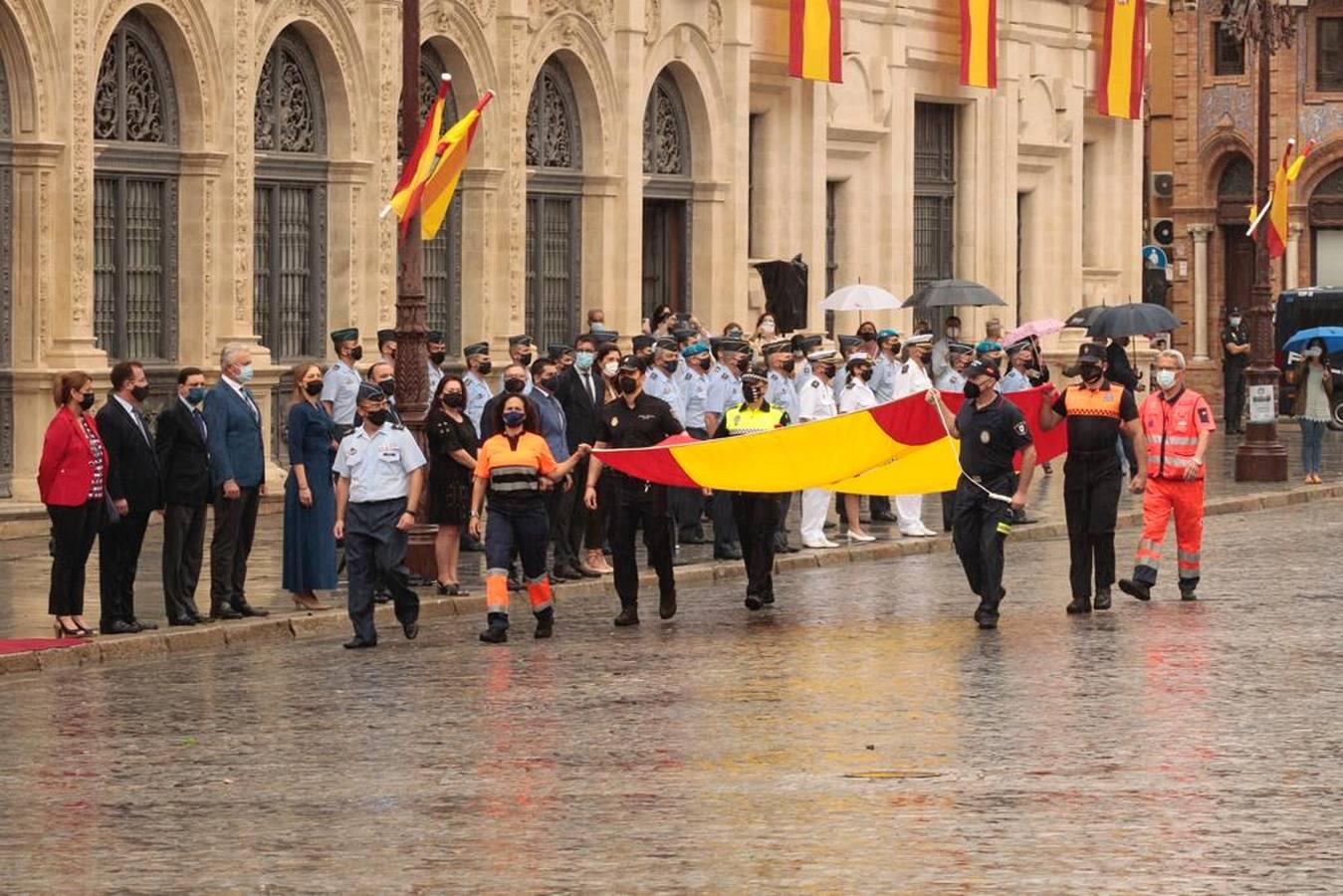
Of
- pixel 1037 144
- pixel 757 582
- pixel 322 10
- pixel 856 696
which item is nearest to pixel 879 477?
pixel 757 582

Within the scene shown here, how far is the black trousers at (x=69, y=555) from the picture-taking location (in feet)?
63.4

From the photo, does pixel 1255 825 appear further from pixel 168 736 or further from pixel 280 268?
pixel 280 268

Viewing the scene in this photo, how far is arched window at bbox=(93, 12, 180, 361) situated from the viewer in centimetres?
2909

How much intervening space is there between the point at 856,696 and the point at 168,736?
368cm

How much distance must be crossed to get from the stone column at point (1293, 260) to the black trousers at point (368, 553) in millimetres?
46787

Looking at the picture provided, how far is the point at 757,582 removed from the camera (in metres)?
22.0

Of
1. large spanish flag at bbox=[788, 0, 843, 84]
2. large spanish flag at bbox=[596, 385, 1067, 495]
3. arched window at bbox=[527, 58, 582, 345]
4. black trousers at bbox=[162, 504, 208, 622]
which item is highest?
large spanish flag at bbox=[788, 0, 843, 84]

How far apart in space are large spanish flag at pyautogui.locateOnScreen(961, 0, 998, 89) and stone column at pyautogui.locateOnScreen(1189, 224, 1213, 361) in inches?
800

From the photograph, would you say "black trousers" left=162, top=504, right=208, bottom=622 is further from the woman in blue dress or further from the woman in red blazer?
the woman in red blazer

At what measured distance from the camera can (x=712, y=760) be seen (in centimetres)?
1459

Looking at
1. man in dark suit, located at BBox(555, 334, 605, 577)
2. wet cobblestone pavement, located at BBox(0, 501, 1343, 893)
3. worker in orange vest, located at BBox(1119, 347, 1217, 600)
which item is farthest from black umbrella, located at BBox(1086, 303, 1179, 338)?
wet cobblestone pavement, located at BBox(0, 501, 1343, 893)

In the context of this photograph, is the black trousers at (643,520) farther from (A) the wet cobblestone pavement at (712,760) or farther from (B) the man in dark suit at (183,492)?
Answer: (B) the man in dark suit at (183,492)

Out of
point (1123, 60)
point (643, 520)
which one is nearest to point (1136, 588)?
point (643, 520)

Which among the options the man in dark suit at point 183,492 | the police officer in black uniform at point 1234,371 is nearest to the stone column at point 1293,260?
the police officer in black uniform at point 1234,371
